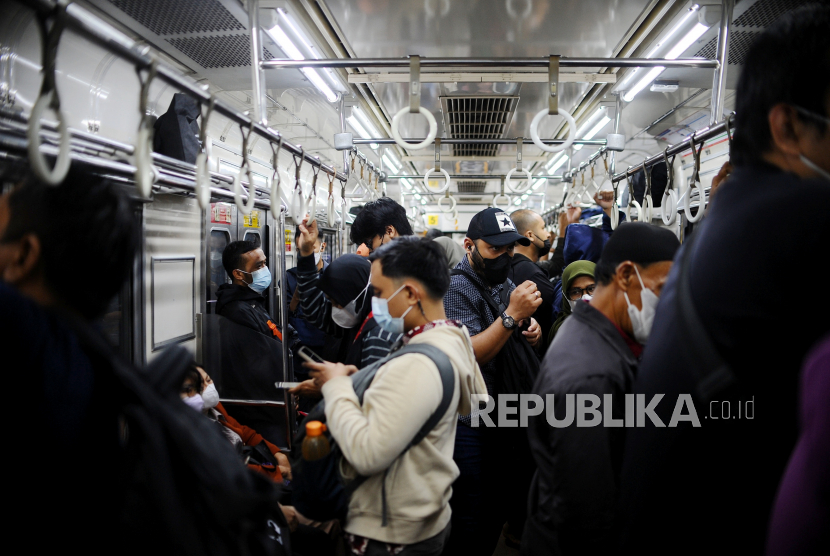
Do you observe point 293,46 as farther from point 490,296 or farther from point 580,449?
point 580,449

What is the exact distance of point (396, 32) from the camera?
3.17 m

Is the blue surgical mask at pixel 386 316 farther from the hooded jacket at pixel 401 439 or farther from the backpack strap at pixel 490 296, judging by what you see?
the backpack strap at pixel 490 296

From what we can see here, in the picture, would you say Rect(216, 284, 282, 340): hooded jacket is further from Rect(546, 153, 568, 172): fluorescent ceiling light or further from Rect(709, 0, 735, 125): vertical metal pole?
Rect(546, 153, 568, 172): fluorescent ceiling light

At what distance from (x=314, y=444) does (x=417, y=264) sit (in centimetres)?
73

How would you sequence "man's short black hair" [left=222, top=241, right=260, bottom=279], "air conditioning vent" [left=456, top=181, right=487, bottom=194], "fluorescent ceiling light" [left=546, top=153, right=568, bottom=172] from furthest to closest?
"air conditioning vent" [left=456, top=181, right=487, bottom=194] → "fluorescent ceiling light" [left=546, top=153, right=568, bottom=172] → "man's short black hair" [left=222, top=241, right=260, bottom=279]

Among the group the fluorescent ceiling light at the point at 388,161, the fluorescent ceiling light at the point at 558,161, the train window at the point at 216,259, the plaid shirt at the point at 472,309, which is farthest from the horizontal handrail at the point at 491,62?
the fluorescent ceiling light at the point at 558,161

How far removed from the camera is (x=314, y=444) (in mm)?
1501

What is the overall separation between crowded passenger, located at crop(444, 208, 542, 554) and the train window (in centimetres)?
231

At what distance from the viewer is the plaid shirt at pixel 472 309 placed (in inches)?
102

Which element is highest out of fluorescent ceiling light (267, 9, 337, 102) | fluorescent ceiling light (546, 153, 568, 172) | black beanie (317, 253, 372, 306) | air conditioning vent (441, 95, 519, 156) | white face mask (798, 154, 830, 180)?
fluorescent ceiling light (546, 153, 568, 172)

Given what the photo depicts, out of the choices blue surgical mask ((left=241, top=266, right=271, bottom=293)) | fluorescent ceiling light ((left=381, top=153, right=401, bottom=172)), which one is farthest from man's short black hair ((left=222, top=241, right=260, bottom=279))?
fluorescent ceiling light ((left=381, top=153, right=401, bottom=172))

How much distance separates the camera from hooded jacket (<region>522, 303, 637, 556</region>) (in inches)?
48.0

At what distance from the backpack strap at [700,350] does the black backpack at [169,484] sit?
794 mm

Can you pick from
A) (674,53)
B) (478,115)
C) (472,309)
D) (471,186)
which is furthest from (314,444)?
(471,186)
